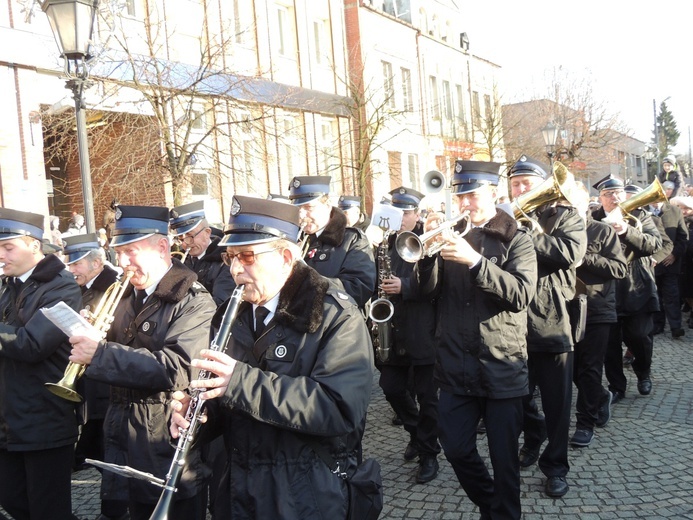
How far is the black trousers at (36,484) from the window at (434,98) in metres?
29.4

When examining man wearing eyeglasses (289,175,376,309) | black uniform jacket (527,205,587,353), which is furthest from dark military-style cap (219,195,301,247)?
man wearing eyeglasses (289,175,376,309)

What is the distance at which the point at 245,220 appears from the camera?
2.80 meters

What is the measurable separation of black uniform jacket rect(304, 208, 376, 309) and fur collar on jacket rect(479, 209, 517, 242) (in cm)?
148

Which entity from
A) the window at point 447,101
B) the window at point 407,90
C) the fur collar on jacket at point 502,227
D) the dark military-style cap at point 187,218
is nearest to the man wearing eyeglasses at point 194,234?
the dark military-style cap at point 187,218

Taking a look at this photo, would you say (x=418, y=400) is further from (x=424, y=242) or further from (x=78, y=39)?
(x=78, y=39)

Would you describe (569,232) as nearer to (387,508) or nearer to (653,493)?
(653,493)

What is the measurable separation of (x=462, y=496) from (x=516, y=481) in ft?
3.49

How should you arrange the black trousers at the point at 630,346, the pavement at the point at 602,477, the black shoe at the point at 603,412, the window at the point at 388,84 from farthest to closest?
the window at the point at 388,84
the black trousers at the point at 630,346
the black shoe at the point at 603,412
the pavement at the point at 602,477

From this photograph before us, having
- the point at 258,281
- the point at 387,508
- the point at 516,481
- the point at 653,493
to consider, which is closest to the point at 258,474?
the point at 258,281

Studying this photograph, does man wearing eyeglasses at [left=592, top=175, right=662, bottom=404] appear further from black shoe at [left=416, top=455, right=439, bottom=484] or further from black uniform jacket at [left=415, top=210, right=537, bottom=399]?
black uniform jacket at [left=415, top=210, right=537, bottom=399]

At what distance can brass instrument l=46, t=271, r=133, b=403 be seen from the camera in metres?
3.61

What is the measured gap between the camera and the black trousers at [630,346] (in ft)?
24.2

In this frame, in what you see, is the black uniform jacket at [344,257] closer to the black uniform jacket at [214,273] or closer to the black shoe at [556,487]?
the black uniform jacket at [214,273]

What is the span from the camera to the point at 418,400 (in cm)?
596
